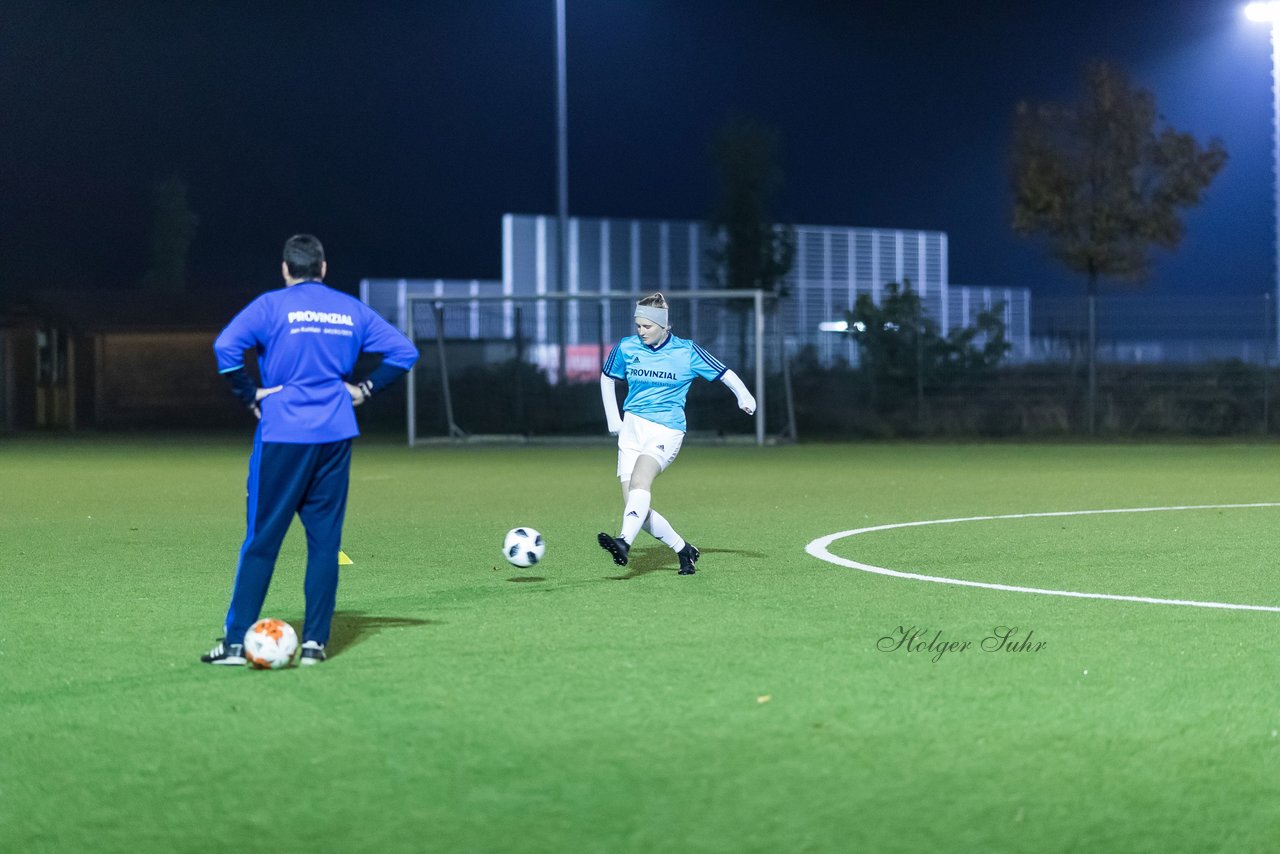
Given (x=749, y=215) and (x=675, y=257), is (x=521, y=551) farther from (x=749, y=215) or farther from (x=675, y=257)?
(x=675, y=257)

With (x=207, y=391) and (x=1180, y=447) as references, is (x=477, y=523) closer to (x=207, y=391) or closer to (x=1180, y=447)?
(x=1180, y=447)

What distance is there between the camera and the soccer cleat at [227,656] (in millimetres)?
6973

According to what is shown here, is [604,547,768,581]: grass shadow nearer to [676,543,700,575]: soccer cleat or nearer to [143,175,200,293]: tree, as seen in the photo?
[676,543,700,575]: soccer cleat

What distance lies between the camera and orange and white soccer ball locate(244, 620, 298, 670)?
6730 mm

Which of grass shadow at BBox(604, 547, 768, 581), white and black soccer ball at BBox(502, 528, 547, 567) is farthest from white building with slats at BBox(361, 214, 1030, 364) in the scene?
white and black soccer ball at BBox(502, 528, 547, 567)

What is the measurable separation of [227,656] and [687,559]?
152 inches

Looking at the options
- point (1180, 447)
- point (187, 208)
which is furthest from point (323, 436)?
point (187, 208)

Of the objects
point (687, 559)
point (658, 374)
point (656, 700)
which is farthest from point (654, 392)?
point (656, 700)

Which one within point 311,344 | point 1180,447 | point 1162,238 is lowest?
point 1180,447

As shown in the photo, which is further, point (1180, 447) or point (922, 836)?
point (1180, 447)

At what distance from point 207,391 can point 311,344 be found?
39493mm

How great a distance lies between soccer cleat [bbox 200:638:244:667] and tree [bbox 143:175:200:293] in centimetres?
5598

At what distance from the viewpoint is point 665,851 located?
423 centimetres
